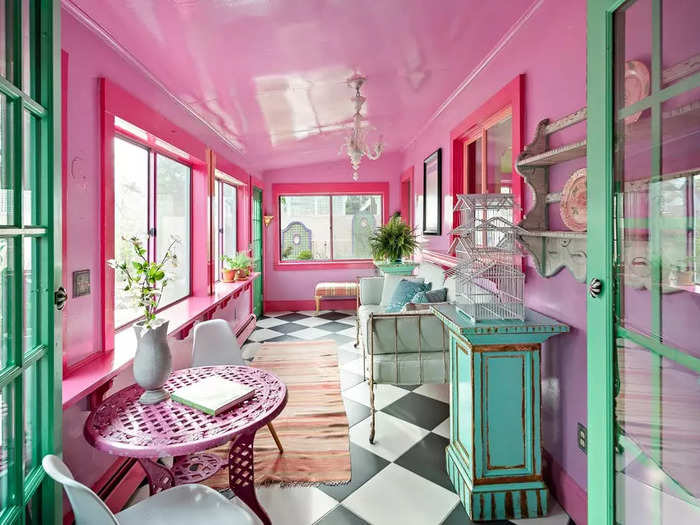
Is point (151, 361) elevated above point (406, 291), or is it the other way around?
point (406, 291)

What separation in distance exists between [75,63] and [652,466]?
2588 mm

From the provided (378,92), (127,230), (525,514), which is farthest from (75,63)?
(525,514)

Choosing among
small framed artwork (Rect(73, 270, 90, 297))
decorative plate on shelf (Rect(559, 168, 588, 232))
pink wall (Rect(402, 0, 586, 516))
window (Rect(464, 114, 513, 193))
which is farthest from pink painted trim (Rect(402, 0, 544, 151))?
small framed artwork (Rect(73, 270, 90, 297))

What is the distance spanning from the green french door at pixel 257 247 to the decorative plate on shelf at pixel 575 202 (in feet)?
16.0

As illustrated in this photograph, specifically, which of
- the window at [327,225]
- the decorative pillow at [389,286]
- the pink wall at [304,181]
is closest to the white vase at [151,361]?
the decorative pillow at [389,286]

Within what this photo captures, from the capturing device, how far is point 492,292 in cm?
215

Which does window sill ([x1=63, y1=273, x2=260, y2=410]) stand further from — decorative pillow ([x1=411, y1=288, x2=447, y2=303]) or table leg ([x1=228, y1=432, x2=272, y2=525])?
decorative pillow ([x1=411, y1=288, x2=447, y2=303])

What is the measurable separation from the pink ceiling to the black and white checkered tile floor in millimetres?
2381

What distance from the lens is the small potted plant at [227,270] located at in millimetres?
4762

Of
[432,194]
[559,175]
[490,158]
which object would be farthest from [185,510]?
[432,194]

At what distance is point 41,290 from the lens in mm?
1155

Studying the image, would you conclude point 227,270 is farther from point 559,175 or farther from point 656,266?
point 656,266

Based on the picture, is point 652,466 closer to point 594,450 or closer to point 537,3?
point 594,450

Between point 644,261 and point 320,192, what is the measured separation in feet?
20.4
